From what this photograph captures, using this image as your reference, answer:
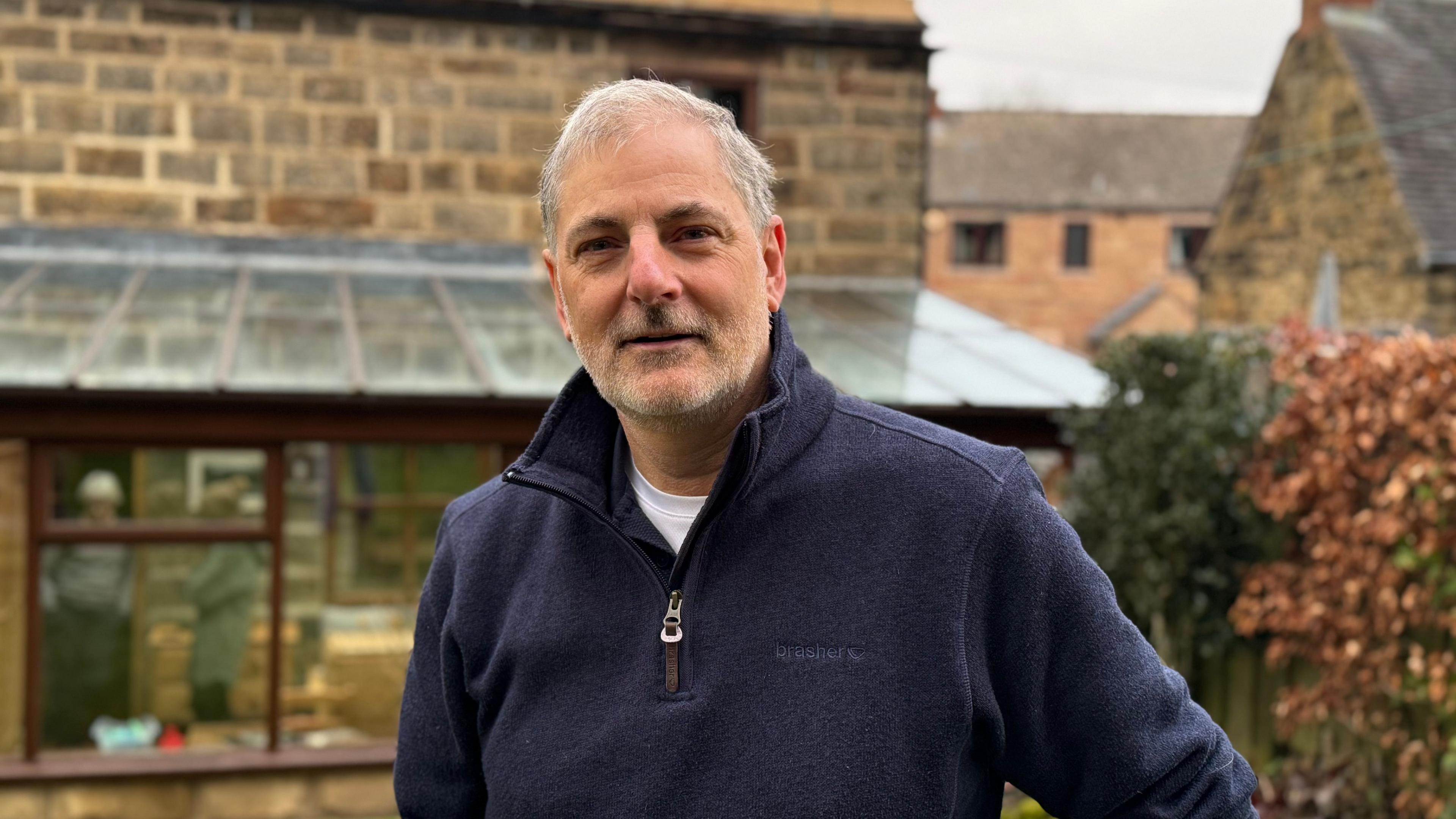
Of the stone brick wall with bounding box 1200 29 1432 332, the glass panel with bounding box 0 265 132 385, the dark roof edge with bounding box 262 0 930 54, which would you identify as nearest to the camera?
the glass panel with bounding box 0 265 132 385

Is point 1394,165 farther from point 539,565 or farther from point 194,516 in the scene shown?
point 539,565

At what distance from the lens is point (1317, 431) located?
5957mm

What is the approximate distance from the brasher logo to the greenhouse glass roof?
14.0 ft

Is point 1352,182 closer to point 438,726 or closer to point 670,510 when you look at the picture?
point 670,510

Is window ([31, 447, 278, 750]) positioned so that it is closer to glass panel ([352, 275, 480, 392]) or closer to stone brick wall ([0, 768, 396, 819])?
stone brick wall ([0, 768, 396, 819])

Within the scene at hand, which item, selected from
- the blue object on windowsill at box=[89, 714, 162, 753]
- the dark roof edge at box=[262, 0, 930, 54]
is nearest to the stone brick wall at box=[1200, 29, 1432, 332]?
the dark roof edge at box=[262, 0, 930, 54]

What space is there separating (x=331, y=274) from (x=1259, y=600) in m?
5.22

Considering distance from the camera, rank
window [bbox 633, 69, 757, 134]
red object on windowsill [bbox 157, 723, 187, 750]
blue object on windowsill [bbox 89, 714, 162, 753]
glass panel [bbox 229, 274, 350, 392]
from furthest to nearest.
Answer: window [bbox 633, 69, 757, 134], red object on windowsill [bbox 157, 723, 187, 750], blue object on windowsill [bbox 89, 714, 162, 753], glass panel [bbox 229, 274, 350, 392]

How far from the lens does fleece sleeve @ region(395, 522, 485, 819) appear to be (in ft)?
6.42

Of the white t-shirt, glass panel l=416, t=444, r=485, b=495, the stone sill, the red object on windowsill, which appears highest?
the white t-shirt

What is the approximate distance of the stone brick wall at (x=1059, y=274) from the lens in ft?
101

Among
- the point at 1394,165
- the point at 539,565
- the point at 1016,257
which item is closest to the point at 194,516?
the point at 539,565

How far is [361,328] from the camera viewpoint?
21.2 ft

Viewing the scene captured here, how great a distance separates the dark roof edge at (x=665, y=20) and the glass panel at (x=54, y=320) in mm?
1903
